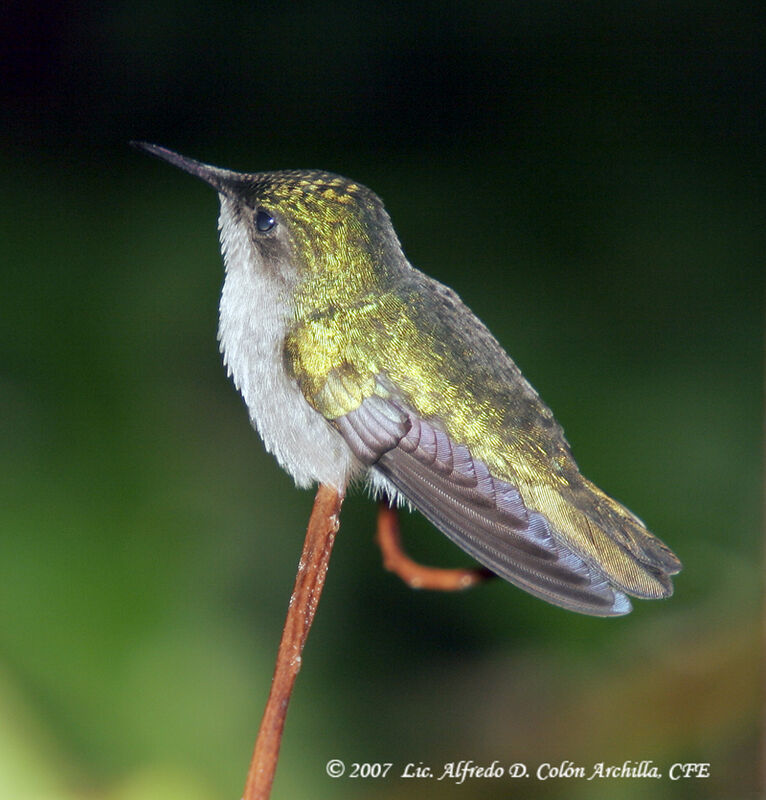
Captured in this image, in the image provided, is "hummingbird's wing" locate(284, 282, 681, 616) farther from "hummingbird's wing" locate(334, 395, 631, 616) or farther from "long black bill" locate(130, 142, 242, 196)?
"long black bill" locate(130, 142, 242, 196)

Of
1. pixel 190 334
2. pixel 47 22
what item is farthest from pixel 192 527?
pixel 47 22

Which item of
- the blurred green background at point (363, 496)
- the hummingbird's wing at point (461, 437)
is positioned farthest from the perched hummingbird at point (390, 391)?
the blurred green background at point (363, 496)

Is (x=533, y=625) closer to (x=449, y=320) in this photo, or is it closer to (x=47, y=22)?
(x=449, y=320)

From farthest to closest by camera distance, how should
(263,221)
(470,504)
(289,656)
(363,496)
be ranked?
(363,496) → (263,221) → (470,504) → (289,656)

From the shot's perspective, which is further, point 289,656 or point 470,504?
point 470,504

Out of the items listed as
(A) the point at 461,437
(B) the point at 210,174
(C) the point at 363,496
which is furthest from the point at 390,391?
(C) the point at 363,496

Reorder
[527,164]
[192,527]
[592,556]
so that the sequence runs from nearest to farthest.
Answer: [592,556]
[192,527]
[527,164]

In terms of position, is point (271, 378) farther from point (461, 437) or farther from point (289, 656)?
point (289, 656)

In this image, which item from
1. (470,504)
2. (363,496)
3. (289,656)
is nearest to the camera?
(289,656)

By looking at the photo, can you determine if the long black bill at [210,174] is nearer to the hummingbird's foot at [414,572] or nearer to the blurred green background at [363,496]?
the hummingbird's foot at [414,572]
